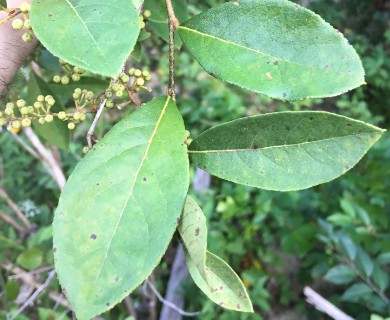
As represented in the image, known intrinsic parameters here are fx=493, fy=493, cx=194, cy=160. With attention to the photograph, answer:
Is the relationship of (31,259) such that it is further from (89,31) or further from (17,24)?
(89,31)

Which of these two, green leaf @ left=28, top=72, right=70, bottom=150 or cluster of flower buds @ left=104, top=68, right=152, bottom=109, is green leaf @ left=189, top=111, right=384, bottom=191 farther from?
green leaf @ left=28, top=72, right=70, bottom=150

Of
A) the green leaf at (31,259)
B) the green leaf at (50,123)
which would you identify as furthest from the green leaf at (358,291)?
the green leaf at (50,123)

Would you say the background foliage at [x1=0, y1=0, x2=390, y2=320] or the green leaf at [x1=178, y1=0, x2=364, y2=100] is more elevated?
the green leaf at [x1=178, y1=0, x2=364, y2=100]

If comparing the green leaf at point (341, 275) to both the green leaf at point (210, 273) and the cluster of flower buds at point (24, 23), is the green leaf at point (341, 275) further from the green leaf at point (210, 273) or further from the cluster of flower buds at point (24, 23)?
the cluster of flower buds at point (24, 23)

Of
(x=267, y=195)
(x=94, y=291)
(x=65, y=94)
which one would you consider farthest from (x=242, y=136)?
(x=267, y=195)

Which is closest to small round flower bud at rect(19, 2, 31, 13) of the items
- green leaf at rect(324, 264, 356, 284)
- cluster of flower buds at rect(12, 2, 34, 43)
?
cluster of flower buds at rect(12, 2, 34, 43)

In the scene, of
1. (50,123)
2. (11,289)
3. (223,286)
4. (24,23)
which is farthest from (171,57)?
(11,289)
